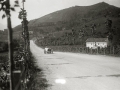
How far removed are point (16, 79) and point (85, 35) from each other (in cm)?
12927

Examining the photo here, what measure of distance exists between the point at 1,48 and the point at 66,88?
1740 inches

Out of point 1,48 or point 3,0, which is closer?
point 3,0

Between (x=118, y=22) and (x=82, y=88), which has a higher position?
(x=118, y=22)

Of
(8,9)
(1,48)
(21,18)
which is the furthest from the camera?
(1,48)

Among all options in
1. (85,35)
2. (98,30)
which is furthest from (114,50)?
(98,30)

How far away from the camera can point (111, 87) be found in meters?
9.12

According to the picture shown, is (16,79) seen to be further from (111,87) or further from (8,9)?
(111,87)

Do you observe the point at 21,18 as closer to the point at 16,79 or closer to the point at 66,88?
the point at 66,88

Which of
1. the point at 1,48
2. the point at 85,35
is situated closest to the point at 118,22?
the point at 85,35

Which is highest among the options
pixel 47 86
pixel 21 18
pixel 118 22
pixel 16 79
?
pixel 118 22

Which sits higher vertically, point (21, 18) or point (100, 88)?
point (21, 18)

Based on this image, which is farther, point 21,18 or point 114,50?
point 114,50

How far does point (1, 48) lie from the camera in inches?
2003

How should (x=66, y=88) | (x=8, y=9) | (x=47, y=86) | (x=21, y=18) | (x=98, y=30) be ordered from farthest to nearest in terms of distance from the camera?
(x=98, y=30) < (x=21, y=18) < (x=47, y=86) < (x=66, y=88) < (x=8, y=9)
